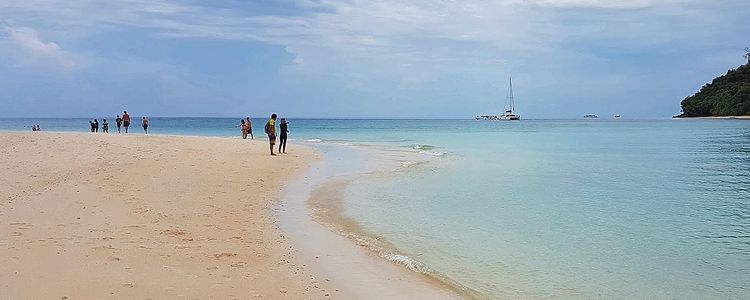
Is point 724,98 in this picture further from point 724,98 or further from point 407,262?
point 407,262

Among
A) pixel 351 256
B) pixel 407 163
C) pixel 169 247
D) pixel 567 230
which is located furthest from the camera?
pixel 407 163

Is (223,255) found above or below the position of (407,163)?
above

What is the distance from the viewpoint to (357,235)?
10.3 m

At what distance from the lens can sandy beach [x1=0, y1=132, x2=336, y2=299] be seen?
21.2 feet

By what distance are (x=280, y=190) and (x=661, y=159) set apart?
21.3 m

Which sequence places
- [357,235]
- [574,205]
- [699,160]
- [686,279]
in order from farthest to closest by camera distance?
[699,160] → [574,205] → [357,235] → [686,279]

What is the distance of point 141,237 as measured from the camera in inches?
346

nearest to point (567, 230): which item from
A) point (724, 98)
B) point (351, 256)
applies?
point (351, 256)

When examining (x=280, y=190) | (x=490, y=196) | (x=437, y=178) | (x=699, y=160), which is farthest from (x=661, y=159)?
(x=280, y=190)

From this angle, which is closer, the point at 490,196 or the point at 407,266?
the point at 407,266

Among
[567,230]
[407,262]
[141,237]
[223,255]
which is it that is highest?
[141,237]

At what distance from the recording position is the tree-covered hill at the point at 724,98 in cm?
12575

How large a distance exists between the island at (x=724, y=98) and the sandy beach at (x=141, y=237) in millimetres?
133627

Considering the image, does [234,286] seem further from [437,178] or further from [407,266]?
[437,178]
